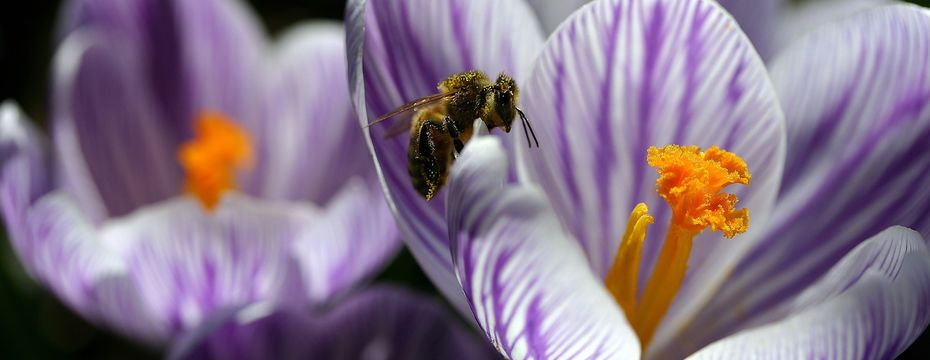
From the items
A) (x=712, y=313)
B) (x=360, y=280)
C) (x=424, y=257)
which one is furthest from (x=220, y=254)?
(x=712, y=313)

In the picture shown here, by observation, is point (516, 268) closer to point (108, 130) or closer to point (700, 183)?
point (700, 183)

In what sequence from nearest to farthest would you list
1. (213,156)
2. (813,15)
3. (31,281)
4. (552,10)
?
(552,10) → (813,15) → (213,156) → (31,281)

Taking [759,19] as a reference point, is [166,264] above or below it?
below

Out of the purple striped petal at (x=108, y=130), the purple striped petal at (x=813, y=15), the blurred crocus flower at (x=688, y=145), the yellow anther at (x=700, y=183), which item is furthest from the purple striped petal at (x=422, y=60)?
the purple striped petal at (x=108, y=130)

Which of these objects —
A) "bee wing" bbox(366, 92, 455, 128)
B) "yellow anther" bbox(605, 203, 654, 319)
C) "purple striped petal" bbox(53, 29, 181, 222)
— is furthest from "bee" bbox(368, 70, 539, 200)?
"purple striped petal" bbox(53, 29, 181, 222)

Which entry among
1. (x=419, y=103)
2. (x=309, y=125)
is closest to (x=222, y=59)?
(x=309, y=125)

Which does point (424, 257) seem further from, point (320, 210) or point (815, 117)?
point (320, 210)
